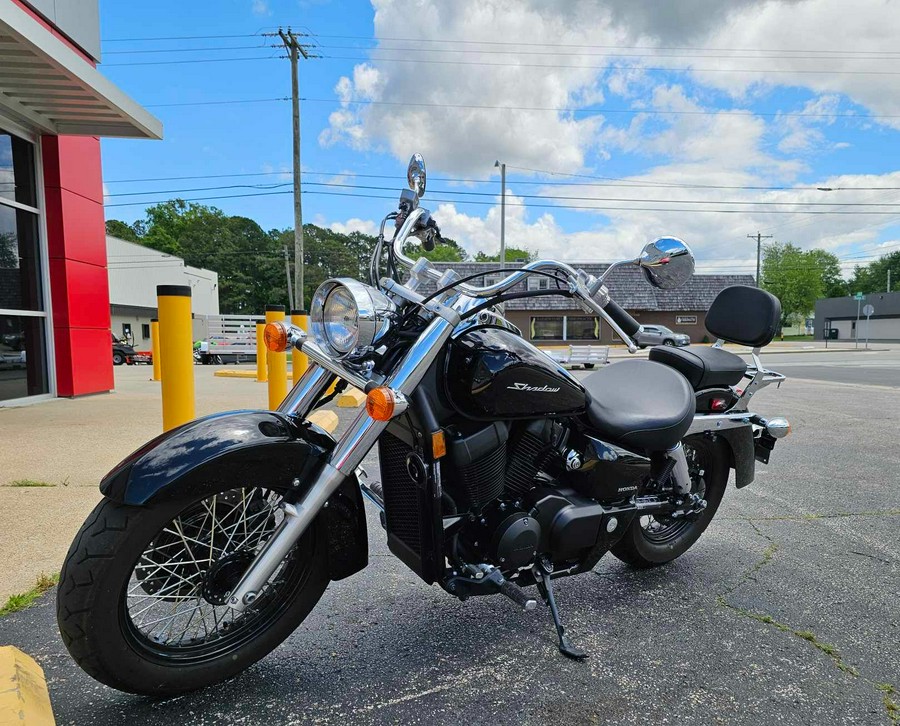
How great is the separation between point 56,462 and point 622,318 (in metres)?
4.75

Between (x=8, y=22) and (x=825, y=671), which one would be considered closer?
(x=825, y=671)

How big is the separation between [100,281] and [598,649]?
9654mm

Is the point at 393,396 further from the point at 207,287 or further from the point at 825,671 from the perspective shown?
the point at 207,287

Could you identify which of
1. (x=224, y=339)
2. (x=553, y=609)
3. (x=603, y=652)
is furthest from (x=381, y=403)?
(x=224, y=339)

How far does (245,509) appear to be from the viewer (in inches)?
79.2

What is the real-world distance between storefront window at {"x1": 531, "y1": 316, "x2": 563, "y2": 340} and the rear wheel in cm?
3469

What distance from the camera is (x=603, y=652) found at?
7.54 feet

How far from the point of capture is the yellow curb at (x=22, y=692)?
1592mm

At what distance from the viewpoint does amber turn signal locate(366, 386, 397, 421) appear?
5.92 feet

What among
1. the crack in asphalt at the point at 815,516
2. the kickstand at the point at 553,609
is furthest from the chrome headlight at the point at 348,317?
the crack in asphalt at the point at 815,516

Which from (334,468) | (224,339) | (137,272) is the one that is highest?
(137,272)

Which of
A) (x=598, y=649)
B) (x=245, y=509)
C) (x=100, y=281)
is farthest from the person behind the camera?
(x=100, y=281)

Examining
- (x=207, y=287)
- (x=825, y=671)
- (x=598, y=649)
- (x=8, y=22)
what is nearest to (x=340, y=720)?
(x=598, y=649)

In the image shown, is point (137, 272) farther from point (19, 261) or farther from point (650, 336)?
point (650, 336)
